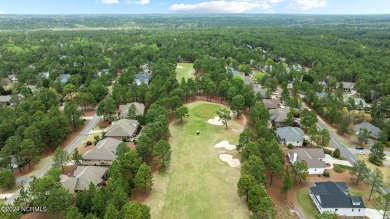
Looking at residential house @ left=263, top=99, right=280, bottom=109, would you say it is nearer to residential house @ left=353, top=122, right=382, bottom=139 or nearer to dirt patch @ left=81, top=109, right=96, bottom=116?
residential house @ left=353, top=122, right=382, bottom=139

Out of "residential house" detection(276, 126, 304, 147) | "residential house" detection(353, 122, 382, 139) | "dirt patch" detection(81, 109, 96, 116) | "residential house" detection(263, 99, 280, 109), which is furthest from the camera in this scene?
"residential house" detection(263, 99, 280, 109)

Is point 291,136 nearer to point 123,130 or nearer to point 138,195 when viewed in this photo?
point 138,195

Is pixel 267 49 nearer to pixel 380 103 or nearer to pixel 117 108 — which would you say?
pixel 380 103

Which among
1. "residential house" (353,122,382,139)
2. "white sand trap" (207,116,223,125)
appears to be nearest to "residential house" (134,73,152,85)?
"white sand trap" (207,116,223,125)

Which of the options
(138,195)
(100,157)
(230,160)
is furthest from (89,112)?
(230,160)

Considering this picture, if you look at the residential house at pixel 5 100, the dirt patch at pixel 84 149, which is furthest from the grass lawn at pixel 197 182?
the residential house at pixel 5 100

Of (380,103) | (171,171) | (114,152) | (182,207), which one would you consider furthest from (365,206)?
(380,103)

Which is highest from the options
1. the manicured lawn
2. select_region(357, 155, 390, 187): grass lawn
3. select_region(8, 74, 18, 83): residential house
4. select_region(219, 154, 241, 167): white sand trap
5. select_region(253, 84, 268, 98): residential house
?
select_region(8, 74, 18, 83): residential house
